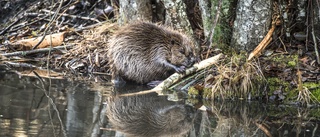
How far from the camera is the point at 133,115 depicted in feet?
16.5

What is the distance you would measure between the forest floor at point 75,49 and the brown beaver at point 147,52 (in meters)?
0.45

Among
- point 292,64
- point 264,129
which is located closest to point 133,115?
point 264,129

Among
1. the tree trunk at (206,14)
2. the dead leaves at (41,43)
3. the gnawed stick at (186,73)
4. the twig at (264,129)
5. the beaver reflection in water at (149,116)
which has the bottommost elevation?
the twig at (264,129)

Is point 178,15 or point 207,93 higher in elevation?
point 178,15

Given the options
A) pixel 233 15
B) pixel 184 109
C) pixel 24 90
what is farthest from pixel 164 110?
pixel 233 15

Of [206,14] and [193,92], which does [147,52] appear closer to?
[206,14]

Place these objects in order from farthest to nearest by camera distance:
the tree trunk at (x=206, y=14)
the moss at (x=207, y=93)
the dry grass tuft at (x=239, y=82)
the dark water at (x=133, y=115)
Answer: the tree trunk at (x=206, y=14) → the moss at (x=207, y=93) → the dry grass tuft at (x=239, y=82) → the dark water at (x=133, y=115)

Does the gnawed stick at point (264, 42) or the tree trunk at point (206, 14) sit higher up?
the tree trunk at point (206, 14)

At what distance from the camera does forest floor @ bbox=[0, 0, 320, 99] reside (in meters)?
6.13

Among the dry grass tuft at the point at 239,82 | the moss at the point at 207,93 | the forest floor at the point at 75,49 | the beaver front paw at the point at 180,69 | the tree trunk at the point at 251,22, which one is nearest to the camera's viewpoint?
the dry grass tuft at the point at 239,82

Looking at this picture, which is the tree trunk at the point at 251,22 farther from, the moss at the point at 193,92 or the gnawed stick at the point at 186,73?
the moss at the point at 193,92

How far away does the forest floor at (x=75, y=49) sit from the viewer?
6129 millimetres

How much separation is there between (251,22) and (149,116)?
6.84ft

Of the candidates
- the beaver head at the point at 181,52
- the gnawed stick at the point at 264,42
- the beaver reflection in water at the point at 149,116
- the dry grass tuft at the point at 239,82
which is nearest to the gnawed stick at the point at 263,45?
the gnawed stick at the point at 264,42
